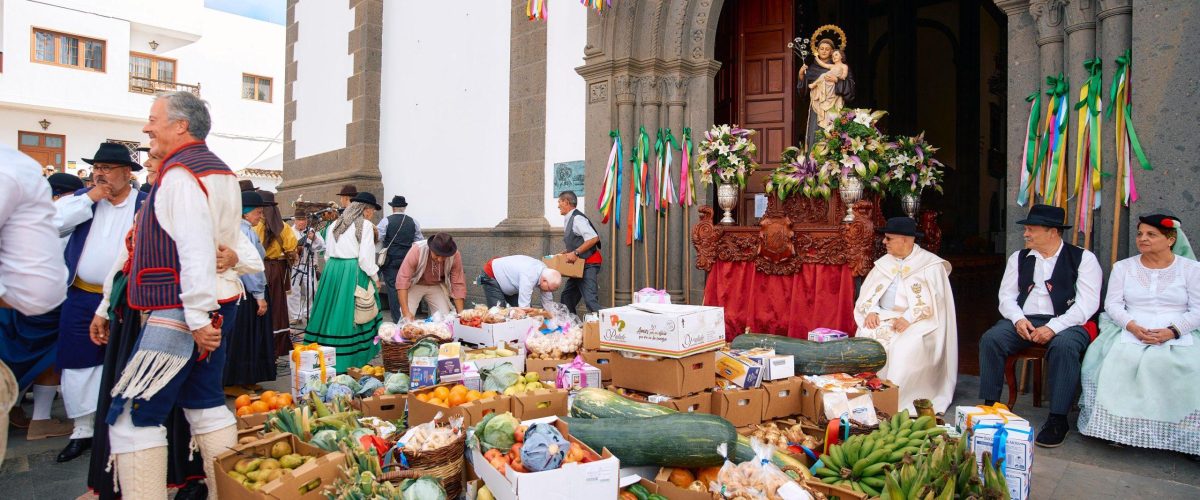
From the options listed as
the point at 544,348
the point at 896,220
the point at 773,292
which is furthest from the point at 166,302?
the point at 773,292

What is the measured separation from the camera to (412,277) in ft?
20.0

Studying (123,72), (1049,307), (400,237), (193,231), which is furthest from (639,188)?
(123,72)

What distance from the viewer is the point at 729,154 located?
6742 millimetres

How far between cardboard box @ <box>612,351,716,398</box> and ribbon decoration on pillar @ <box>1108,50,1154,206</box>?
3.04 metres

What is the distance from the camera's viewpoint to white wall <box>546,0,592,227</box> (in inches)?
328

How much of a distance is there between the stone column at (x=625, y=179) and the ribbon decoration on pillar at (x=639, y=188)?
0.17 ft

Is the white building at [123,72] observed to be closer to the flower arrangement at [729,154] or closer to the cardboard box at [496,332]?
the flower arrangement at [729,154]

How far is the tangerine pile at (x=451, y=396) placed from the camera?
350 cm

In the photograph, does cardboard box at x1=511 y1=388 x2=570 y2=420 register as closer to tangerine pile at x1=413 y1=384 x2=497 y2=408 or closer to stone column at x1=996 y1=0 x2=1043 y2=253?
tangerine pile at x1=413 y1=384 x2=497 y2=408

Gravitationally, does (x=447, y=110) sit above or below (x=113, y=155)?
above

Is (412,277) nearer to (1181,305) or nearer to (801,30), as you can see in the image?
(1181,305)

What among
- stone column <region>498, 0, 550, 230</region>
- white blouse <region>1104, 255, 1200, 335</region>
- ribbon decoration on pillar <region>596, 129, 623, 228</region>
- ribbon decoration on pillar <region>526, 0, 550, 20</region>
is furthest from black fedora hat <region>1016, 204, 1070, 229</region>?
ribbon decoration on pillar <region>526, 0, 550, 20</region>

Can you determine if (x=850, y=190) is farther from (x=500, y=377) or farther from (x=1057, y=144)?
(x=500, y=377)

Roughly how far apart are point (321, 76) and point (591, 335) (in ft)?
35.1
